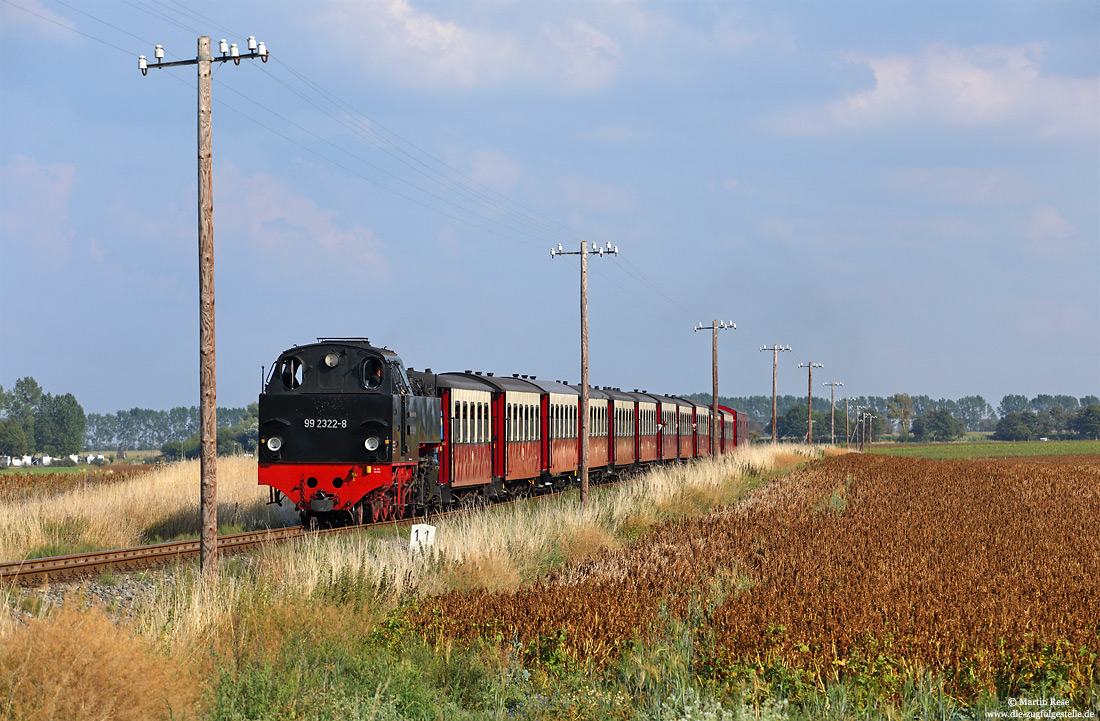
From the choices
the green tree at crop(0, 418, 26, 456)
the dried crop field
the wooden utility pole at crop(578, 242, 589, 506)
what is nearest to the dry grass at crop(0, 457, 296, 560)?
the wooden utility pole at crop(578, 242, 589, 506)

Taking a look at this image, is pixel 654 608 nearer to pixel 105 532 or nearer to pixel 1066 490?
pixel 105 532

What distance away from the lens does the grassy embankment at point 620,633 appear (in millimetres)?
7754

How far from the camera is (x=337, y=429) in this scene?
20.5m

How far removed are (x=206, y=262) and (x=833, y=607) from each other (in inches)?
397

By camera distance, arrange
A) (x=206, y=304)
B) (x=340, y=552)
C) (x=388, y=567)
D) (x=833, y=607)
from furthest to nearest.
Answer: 1. (x=206, y=304)
2. (x=340, y=552)
3. (x=388, y=567)
4. (x=833, y=607)

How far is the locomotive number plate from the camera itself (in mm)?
20516

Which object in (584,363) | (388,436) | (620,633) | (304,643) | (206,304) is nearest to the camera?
(620,633)

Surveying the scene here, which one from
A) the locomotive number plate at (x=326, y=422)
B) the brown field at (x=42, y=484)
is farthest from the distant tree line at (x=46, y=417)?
the locomotive number plate at (x=326, y=422)

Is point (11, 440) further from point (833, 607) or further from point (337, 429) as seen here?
point (833, 607)

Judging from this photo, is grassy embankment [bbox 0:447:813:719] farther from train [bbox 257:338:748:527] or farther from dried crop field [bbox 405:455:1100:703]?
train [bbox 257:338:748:527]

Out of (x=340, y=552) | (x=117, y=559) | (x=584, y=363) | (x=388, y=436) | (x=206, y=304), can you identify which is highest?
(x=206, y=304)

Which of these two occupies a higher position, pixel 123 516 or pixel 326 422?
pixel 326 422

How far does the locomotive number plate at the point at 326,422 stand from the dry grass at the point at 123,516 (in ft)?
9.55

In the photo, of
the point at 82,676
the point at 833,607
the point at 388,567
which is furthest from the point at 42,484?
the point at 833,607
